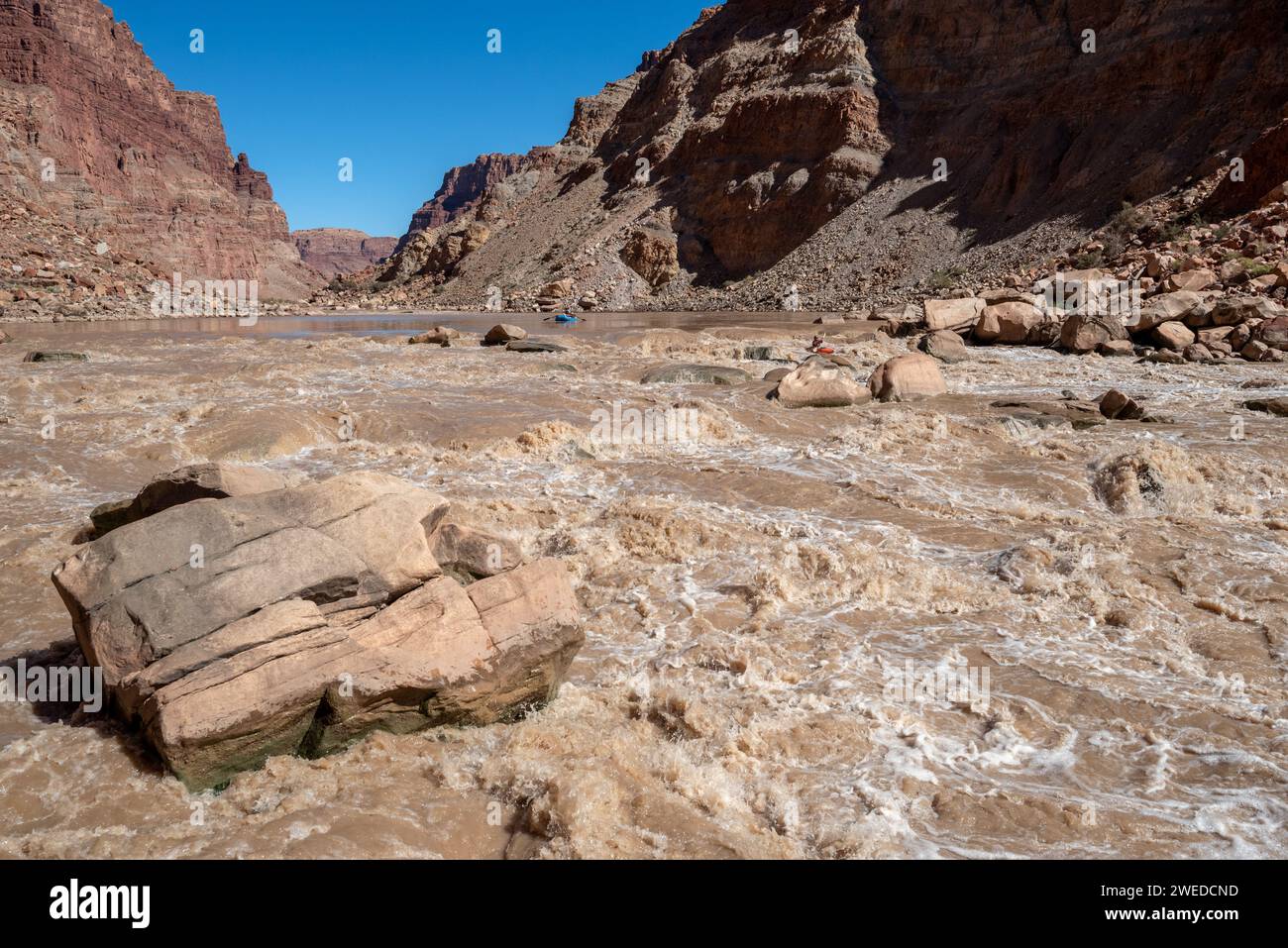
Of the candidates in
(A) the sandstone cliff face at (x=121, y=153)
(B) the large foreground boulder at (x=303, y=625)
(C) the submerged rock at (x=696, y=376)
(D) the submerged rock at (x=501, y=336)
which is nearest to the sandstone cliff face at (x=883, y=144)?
(D) the submerged rock at (x=501, y=336)

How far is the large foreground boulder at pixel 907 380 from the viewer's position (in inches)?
512

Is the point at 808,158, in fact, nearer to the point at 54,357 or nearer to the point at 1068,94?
the point at 1068,94

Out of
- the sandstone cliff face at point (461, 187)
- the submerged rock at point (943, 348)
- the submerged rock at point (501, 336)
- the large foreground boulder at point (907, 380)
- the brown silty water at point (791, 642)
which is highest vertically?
the sandstone cliff face at point (461, 187)

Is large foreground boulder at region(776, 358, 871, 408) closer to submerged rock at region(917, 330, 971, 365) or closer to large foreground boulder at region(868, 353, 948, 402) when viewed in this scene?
large foreground boulder at region(868, 353, 948, 402)

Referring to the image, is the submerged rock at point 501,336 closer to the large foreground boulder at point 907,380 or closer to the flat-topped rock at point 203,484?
the large foreground boulder at point 907,380

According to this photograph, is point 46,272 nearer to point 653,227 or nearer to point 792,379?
point 653,227

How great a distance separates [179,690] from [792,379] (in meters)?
11.0

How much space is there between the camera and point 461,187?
18712 cm

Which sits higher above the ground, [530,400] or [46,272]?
[46,272]

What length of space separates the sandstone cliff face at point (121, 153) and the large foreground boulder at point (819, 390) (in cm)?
6407

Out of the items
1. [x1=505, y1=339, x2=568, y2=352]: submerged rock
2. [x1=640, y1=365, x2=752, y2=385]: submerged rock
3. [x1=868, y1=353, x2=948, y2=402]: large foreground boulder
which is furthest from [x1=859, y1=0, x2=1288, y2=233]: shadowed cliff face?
[x1=640, y1=365, x2=752, y2=385]: submerged rock

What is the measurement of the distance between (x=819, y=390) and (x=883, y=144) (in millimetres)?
43417
